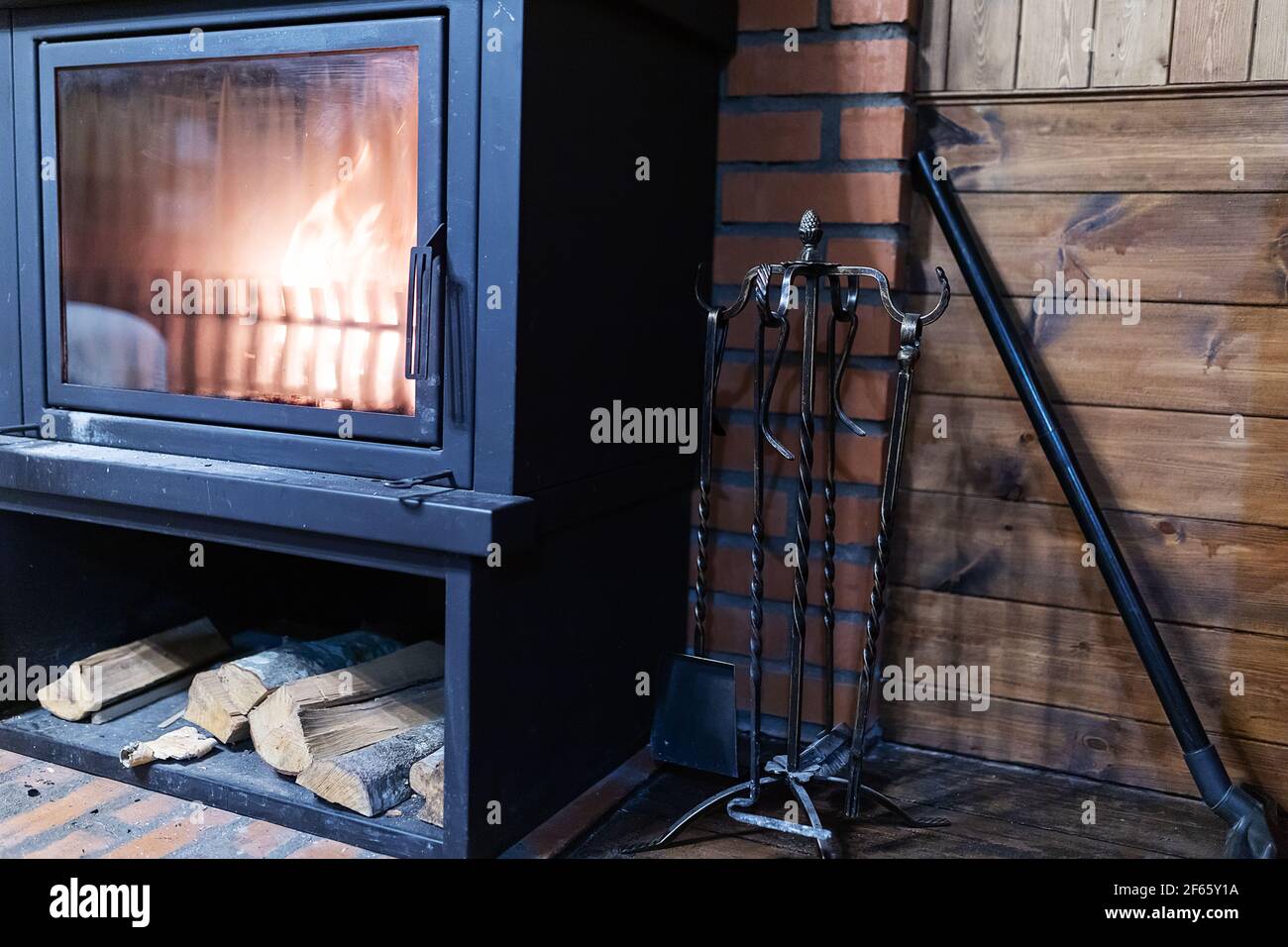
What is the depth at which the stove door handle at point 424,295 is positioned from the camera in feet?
4.80

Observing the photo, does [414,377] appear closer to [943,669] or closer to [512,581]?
[512,581]

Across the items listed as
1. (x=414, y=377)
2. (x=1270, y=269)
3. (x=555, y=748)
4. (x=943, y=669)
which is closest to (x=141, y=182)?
(x=414, y=377)

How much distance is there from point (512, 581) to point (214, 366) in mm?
549

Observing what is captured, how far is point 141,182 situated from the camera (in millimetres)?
1738

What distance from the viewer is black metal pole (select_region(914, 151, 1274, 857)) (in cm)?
158

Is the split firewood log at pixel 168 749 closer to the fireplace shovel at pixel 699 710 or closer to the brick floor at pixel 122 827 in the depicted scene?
the brick floor at pixel 122 827

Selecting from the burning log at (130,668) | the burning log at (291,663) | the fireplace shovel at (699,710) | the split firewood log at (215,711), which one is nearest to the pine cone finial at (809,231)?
the fireplace shovel at (699,710)

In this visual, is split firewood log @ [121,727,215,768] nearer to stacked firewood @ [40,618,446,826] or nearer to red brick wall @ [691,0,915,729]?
stacked firewood @ [40,618,446,826]

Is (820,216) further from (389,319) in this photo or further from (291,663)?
(291,663)

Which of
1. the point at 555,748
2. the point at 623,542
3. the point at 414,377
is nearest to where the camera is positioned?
the point at 414,377

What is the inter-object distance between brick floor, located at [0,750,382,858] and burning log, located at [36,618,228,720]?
144 millimetres

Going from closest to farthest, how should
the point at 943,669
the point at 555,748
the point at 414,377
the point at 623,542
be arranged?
the point at 414,377 → the point at 555,748 → the point at 623,542 → the point at 943,669

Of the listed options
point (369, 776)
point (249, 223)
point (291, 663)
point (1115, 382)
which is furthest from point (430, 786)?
point (1115, 382)
